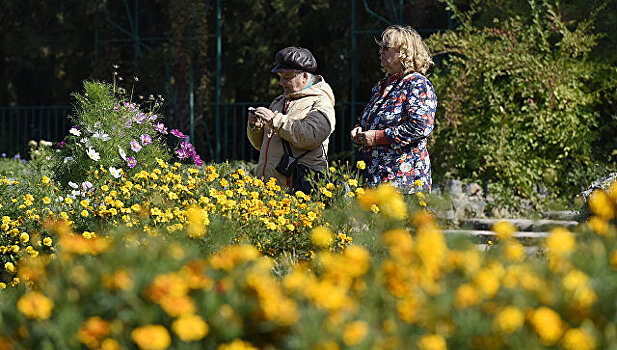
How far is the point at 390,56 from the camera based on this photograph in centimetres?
372

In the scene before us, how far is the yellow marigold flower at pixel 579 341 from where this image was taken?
161 centimetres

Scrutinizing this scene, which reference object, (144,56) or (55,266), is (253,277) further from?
(144,56)

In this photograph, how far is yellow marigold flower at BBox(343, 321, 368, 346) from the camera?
62.9 inches

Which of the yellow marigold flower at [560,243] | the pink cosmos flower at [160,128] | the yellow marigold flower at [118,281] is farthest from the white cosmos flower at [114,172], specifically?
the yellow marigold flower at [560,243]

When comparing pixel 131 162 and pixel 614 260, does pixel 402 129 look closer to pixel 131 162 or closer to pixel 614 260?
pixel 131 162

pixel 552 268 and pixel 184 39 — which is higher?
pixel 184 39

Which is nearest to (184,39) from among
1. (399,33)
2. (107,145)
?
(107,145)

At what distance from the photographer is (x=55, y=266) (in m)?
2.05

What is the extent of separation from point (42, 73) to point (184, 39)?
4324mm

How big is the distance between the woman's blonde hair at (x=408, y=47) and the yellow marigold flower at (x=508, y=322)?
2.19 meters

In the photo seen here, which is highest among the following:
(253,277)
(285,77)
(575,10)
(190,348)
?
(575,10)

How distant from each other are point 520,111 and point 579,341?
549 centimetres

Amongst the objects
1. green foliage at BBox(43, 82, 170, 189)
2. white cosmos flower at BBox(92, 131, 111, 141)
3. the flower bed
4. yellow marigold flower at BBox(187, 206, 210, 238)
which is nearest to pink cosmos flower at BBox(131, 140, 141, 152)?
green foliage at BBox(43, 82, 170, 189)

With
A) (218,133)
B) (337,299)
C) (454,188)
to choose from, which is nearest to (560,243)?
(337,299)
